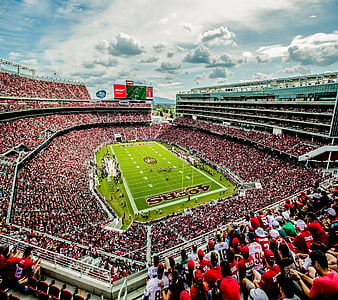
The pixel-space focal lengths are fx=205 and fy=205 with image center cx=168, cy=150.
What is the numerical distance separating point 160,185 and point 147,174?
15.3ft

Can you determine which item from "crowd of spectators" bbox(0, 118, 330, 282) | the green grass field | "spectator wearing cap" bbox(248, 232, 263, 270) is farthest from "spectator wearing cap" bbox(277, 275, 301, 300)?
the green grass field

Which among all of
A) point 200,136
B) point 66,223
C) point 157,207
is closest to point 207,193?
point 157,207

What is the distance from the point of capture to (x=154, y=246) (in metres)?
13.5

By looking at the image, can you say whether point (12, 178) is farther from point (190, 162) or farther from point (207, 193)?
point (190, 162)

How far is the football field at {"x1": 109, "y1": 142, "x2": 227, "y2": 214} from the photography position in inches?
996

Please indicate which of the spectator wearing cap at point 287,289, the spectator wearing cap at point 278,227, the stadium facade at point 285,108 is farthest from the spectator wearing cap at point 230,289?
the stadium facade at point 285,108

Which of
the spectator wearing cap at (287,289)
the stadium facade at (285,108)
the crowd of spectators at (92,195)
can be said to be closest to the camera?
the spectator wearing cap at (287,289)

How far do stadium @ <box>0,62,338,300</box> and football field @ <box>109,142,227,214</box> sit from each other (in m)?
0.18

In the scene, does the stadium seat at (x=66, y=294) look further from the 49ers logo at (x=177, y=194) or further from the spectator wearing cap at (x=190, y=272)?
the 49ers logo at (x=177, y=194)

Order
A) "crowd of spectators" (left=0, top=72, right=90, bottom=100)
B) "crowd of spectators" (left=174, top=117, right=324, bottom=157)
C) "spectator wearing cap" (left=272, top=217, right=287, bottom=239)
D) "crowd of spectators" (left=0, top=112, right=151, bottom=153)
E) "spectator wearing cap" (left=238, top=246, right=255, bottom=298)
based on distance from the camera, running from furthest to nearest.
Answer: "crowd of spectators" (left=0, top=72, right=90, bottom=100) < "crowd of spectators" (left=174, top=117, right=324, bottom=157) < "crowd of spectators" (left=0, top=112, right=151, bottom=153) < "spectator wearing cap" (left=272, top=217, right=287, bottom=239) < "spectator wearing cap" (left=238, top=246, right=255, bottom=298)

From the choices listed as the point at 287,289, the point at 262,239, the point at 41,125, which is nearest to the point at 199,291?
the point at 287,289

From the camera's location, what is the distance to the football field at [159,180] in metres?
25.3

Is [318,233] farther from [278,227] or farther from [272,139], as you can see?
[272,139]

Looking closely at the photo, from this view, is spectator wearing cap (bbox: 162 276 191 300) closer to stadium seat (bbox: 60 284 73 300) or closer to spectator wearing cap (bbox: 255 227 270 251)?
stadium seat (bbox: 60 284 73 300)
